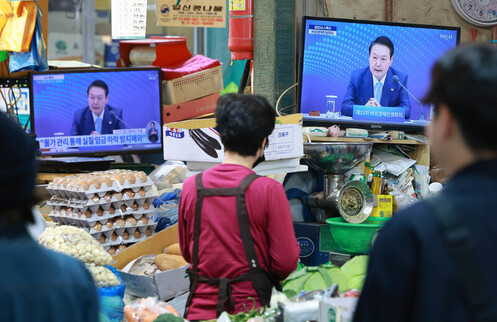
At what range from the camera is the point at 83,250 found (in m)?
3.92

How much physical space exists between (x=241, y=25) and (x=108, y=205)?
1671 millimetres

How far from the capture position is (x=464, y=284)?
55.2 inches

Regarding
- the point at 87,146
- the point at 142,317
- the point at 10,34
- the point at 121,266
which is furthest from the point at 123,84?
the point at 142,317

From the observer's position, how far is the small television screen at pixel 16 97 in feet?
21.9

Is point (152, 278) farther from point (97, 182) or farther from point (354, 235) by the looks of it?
point (354, 235)

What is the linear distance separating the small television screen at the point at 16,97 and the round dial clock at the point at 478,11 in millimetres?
3939

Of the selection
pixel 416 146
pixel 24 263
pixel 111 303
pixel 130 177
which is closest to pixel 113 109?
pixel 130 177

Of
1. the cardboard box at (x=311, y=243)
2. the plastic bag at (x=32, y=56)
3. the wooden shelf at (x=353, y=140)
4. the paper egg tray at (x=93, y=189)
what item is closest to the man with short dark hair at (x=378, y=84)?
the wooden shelf at (x=353, y=140)

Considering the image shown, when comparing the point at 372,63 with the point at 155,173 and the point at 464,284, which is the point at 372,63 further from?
the point at 464,284

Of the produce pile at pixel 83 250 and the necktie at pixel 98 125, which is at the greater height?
the necktie at pixel 98 125

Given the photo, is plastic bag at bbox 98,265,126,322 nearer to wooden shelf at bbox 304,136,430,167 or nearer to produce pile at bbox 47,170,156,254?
produce pile at bbox 47,170,156,254

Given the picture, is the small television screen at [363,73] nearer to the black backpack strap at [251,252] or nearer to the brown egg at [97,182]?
the brown egg at [97,182]

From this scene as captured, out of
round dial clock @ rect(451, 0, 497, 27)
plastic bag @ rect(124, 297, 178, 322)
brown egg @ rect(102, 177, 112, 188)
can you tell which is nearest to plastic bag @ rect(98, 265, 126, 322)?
plastic bag @ rect(124, 297, 178, 322)

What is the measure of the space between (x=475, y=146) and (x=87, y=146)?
17.2ft
